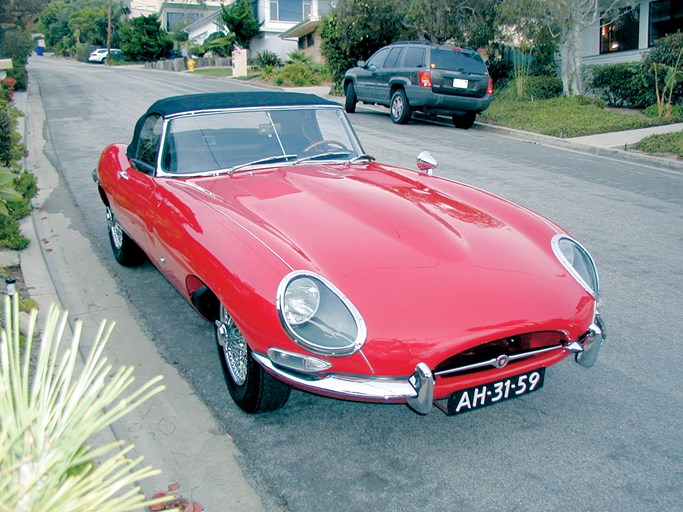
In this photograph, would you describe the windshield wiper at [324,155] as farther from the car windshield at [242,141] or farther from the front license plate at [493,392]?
the front license plate at [493,392]

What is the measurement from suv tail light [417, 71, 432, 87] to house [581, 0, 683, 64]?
640 centimetres

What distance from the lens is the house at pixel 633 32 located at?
18516mm

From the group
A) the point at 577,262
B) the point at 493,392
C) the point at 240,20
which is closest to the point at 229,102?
the point at 577,262

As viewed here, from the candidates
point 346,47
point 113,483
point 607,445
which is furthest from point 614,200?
point 346,47

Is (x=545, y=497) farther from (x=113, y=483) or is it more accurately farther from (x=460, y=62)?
(x=460, y=62)

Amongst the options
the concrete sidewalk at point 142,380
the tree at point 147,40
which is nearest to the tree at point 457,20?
the concrete sidewalk at point 142,380

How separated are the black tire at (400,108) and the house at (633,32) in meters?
6.52

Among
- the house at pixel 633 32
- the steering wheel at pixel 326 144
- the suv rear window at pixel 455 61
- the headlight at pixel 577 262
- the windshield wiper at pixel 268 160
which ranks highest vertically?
the house at pixel 633 32

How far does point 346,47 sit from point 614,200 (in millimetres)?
16027

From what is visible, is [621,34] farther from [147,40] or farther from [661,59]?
[147,40]

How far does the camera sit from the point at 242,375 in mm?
3633

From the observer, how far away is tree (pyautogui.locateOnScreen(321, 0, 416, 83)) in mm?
21875

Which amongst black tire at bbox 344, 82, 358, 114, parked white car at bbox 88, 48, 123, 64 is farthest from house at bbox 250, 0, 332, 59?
black tire at bbox 344, 82, 358, 114

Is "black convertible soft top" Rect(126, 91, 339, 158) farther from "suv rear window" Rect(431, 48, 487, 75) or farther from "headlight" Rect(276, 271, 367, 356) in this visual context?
"suv rear window" Rect(431, 48, 487, 75)
